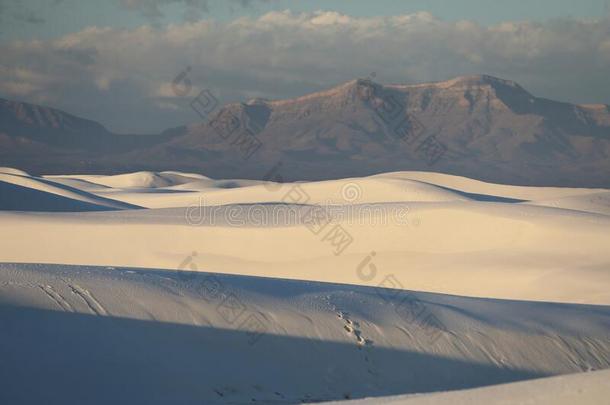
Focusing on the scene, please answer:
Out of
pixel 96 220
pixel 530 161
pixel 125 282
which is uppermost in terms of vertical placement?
pixel 125 282

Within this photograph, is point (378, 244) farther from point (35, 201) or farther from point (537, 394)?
point (35, 201)

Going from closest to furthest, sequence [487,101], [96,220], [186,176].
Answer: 1. [96,220]
2. [186,176]
3. [487,101]

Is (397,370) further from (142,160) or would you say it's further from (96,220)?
(142,160)

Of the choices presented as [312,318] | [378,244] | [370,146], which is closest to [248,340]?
[312,318]

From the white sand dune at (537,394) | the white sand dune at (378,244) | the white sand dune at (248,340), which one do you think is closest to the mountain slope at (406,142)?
the white sand dune at (378,244)

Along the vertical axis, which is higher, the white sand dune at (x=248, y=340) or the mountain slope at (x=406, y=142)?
the white sand dune at (x=248, y=340)

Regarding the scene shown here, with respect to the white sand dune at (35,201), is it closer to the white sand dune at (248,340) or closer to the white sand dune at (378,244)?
the white sand dune at (378,244)

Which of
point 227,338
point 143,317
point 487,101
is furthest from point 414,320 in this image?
point 487,101

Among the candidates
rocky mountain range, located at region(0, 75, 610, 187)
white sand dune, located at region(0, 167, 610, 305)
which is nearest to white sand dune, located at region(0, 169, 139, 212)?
white sand dune, located at region(0, 167, 610, 305)
